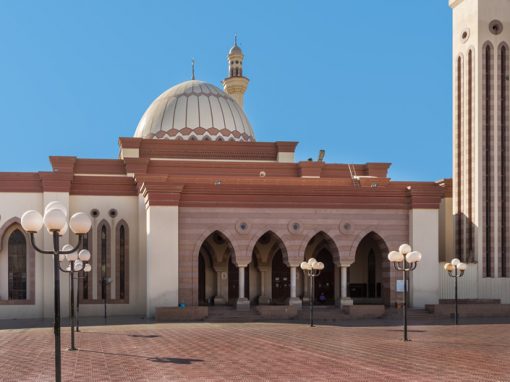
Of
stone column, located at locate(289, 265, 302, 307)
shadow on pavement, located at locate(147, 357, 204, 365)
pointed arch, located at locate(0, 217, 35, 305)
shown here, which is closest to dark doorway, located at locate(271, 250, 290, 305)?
stone column, located at locate(289, 265, 302, 307)

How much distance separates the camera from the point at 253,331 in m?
22.3

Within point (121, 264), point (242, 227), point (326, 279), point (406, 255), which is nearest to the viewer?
point (406, 255)

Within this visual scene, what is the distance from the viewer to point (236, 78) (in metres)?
45.8

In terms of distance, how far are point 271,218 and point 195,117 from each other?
10520 millimetres

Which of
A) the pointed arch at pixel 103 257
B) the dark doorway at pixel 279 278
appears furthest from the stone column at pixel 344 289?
the pointed arch at pixel 103 257

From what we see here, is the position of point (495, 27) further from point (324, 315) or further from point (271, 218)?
point (324, 315)

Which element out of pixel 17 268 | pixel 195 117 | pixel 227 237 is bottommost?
pixel 17 268

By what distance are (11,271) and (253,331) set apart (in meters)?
13.2

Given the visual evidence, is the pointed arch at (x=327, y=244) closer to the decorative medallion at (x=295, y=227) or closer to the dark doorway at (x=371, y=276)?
the decorative medallion at (x=295, y=227)

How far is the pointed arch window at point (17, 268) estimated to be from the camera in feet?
99.8

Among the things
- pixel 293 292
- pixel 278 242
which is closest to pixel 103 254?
pixel 278 242

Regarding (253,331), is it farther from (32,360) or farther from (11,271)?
(11,271)

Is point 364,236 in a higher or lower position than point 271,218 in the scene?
lower

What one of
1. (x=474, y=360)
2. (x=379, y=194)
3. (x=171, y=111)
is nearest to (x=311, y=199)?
(x=379, y=194)
